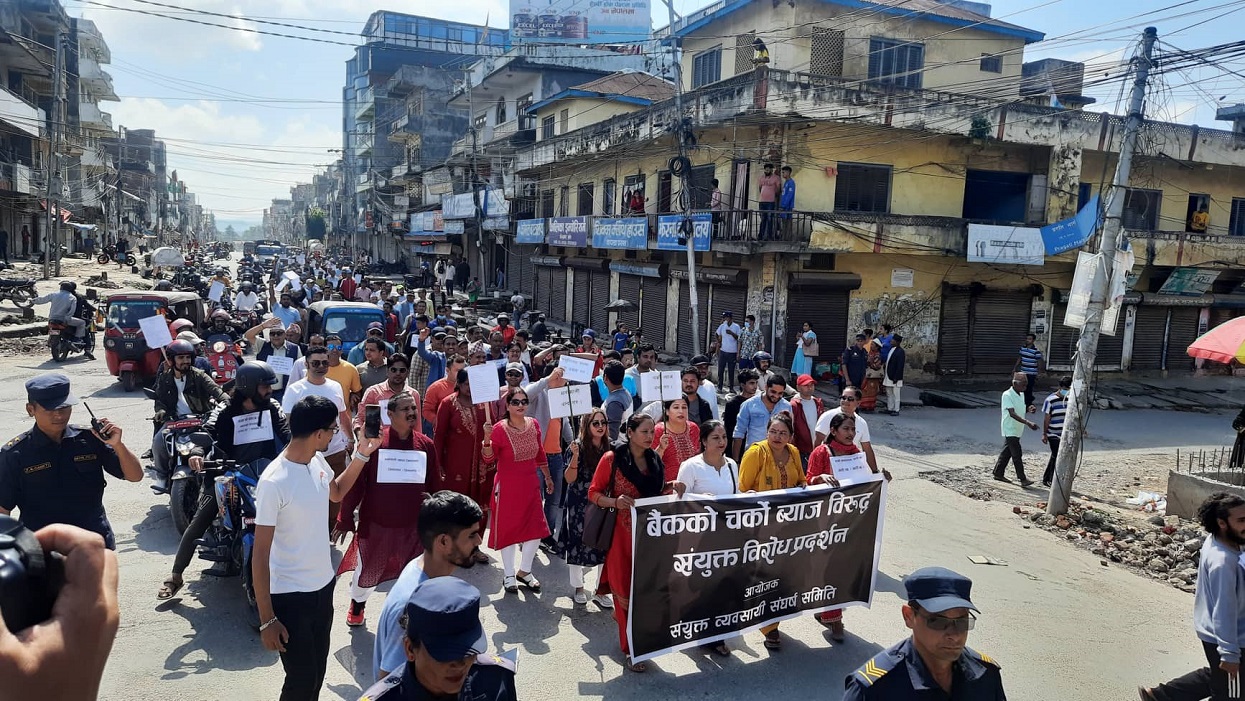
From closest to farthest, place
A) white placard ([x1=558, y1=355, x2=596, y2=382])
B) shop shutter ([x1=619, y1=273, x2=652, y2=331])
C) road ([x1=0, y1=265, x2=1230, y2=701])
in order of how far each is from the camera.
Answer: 1. road ([x1=0, y1=265, x2=1230, y2=701])
2. white placard ([x1=558, y1=355, x2=596, y2=382])
3. shop shutter ([x1=619, y1=273, x2=652, y2=331])

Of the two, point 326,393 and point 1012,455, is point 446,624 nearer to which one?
point 326,393

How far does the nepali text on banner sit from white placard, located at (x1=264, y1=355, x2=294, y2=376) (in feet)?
20.0

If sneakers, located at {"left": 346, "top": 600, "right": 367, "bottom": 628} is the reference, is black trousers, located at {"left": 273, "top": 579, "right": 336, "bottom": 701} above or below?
above

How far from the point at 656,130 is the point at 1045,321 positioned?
12.5 m

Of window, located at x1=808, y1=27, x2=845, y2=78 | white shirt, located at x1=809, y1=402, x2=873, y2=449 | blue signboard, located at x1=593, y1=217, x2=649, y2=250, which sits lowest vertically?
white shirt, located at x1=809, y1=402, x2=873, y2=449

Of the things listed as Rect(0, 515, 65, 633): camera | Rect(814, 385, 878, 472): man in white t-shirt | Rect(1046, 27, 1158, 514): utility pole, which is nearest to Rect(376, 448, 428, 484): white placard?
Rect(814, 385, 878, 472): man in white t-shirt

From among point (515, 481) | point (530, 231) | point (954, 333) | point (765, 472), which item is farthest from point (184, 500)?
point (530, 231)

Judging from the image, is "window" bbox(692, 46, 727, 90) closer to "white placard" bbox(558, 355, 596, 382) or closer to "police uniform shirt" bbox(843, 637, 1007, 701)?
"white placard" bbox(558, 355, 596, 382)

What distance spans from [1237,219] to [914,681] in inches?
1191

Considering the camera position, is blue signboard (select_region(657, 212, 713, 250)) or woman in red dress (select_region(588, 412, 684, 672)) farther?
blue signboard (select_region(657, 212, 713, 250))

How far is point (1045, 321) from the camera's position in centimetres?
2361

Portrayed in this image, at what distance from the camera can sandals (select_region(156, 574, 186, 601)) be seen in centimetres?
611

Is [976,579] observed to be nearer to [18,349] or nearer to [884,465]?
[884,465]

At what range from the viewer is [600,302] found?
100 feet
